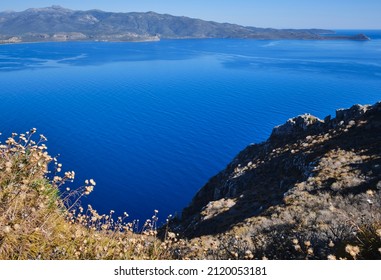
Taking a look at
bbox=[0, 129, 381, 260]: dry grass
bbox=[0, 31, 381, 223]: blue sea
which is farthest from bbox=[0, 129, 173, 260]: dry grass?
bbox=[0, 31, 381, 223]: blue sea

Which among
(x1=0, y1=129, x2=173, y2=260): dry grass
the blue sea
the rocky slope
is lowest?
the blue sea

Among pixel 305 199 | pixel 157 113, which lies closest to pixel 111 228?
pixel 305 199

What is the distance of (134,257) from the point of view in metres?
4.81

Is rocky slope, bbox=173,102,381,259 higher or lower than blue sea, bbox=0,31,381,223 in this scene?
higher

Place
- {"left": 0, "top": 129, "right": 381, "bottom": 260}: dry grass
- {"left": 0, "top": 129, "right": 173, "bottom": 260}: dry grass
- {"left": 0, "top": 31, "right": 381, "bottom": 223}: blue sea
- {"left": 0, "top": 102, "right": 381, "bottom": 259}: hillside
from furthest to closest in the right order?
{"left": 0, "top": 31, "right": 381, "bottom": 223}: blue sea → {"left": 0, "top": 102, "right": 381, "bottom": 259}: hillside → {"left": 0, "top": 129, "right": 381, "bottom": 260}: dry grass → {"left": 0, "top": 129, "right": 173, "bottom": 260}: dry grass

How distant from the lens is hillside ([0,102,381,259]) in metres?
4.85

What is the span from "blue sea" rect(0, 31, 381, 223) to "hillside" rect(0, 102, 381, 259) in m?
18.9

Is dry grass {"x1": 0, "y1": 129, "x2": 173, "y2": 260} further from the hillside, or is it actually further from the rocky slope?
the rocky slope

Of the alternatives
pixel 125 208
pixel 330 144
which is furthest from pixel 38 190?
pixel 125 208

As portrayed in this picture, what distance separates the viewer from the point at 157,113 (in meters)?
70.8

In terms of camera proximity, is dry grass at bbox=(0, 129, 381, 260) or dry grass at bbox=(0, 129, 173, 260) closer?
dry grass at bbox=(0, 129, 173, 260)

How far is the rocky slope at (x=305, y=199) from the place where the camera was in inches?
307

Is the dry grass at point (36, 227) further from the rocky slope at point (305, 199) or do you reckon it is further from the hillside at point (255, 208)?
the rocky slope at point (305, 199)

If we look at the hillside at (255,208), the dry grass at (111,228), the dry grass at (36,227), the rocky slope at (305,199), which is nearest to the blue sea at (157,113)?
the rocky slope at (305,199)
